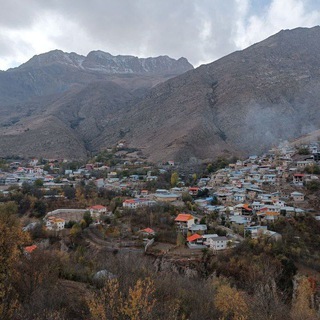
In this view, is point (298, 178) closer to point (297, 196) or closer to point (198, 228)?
point (297, 196)

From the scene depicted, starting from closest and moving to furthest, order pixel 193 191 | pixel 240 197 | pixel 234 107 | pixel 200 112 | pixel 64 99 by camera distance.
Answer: pixel 240 197 < pixel 193 191 < pixel 200 112 < pixel 234 107 < pixel 64 99

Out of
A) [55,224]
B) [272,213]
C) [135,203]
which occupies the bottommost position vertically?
[272,213]

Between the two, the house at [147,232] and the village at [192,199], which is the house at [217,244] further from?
the house at [147,232]

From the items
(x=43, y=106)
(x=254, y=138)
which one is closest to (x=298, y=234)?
(x=254, y=138)

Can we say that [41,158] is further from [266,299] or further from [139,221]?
[266,299]

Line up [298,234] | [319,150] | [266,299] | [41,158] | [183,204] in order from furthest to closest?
[41,158]
[319,150]
[183,204]
[298,234]
[266,299]

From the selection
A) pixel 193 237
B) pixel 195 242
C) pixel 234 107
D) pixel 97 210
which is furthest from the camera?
pixel 234 107

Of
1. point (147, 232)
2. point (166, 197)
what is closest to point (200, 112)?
point (166, 197)
